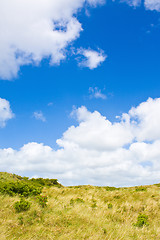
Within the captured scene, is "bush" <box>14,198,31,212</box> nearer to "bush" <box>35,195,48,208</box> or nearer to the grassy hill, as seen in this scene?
the grassy hill

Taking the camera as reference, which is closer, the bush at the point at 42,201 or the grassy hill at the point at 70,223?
the grassy hill at the point at 70,223

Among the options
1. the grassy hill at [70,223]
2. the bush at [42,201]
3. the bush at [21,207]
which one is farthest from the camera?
the bush at [42,201]

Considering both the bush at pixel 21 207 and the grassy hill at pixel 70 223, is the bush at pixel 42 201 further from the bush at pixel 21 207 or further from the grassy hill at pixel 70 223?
the bush at pixel 21 207

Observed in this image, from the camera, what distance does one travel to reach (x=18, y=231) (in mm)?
7332

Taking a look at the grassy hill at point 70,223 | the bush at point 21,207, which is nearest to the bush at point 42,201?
the grassy hill at point 70,223

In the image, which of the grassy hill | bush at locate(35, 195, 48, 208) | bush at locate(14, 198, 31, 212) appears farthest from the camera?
bush at locate(35, 195, 48, 208)

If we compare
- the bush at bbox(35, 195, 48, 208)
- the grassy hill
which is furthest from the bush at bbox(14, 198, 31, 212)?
the bush at bbox(35, 195, 48, 208)

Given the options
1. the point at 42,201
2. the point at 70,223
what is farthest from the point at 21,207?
the point at 70,223

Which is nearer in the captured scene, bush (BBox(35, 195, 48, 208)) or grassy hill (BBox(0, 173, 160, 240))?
grassy hill (BBox(0, 173, 160, 240))

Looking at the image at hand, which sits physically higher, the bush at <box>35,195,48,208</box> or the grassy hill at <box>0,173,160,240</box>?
the bush at <box>35,195,48,208</box>

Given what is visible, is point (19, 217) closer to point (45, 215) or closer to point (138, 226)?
point (45, 215)

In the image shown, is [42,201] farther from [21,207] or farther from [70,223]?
[70,223]

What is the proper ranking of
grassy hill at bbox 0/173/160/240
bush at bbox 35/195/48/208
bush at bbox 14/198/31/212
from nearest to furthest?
grassy hill at bbox 0/173/160/240 < bush at bbox 14/198/31/212 < bush at bbox 35/195/48/208

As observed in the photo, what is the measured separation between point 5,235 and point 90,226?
137 inches
